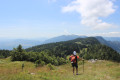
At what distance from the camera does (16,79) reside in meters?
8.77

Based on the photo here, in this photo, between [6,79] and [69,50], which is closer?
[6,79]

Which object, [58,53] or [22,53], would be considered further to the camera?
[58,53]

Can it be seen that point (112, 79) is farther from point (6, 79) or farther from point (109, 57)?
point (109, 57)

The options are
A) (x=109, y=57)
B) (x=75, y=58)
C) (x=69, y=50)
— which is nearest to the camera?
(x=75, y=58)

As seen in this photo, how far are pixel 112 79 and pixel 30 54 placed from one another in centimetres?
4289

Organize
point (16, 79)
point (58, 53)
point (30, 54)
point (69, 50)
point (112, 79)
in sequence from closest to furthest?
point (16, 79) < point (112, 79) < point (30, 54) < point (58, 53) < point (69, 50)

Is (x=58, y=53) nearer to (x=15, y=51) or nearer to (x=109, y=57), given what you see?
(x=109, y=57)

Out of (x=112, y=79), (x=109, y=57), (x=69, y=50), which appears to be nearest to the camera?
(x=112, y=79)

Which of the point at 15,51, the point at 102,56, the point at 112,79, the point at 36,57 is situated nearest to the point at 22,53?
the point at 15,51

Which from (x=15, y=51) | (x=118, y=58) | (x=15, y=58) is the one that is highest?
(x=15, y=51)

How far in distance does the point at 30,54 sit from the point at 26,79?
4061 centimetres

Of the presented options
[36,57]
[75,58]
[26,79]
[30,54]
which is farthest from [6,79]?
[30,54]

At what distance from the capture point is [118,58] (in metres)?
114

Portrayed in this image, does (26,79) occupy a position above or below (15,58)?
above
